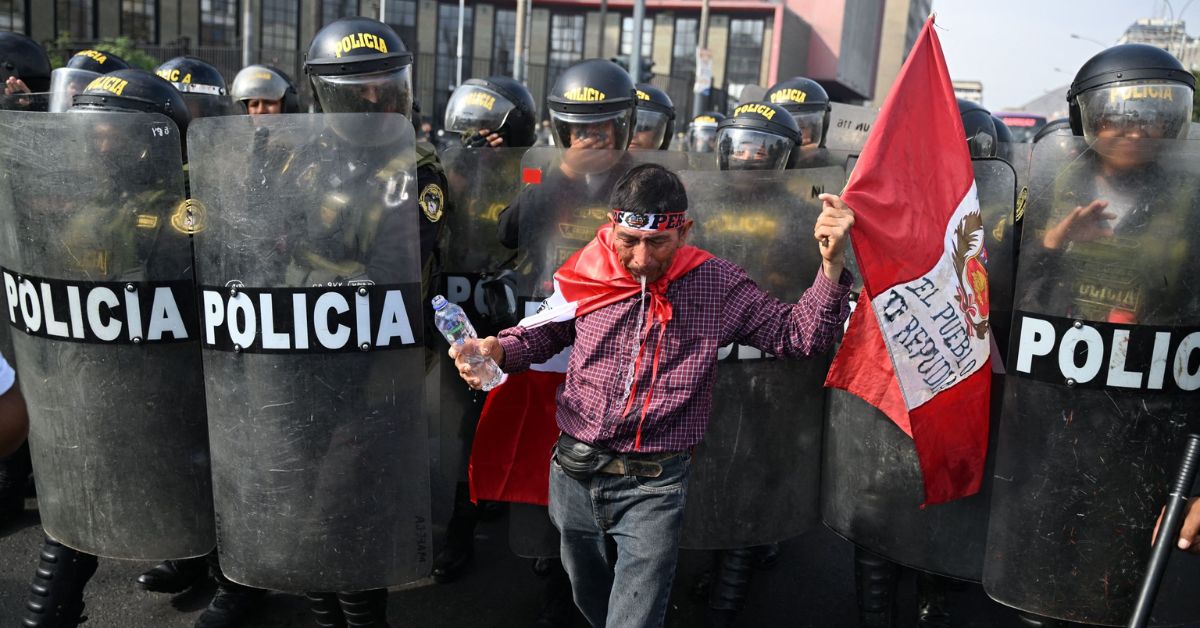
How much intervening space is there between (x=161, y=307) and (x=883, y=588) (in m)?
2.77

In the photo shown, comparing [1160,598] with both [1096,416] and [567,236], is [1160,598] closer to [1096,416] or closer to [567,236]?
[1096,416]

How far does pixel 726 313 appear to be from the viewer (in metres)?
2.83

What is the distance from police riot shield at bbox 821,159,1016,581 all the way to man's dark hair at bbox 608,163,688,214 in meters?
1.14

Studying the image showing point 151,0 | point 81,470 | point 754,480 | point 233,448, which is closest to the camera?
point 233,448

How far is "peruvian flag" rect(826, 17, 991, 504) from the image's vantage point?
2867 mm

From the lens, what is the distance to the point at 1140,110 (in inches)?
120

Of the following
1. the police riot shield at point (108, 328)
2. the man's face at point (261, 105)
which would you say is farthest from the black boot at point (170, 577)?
the man's face at point (261, 105)

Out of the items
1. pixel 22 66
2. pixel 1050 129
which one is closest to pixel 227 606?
pixel 22 66

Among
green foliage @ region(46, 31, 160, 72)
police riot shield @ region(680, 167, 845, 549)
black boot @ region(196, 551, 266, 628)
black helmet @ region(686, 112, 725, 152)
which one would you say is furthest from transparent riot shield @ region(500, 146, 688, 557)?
green foliage @ region(46, 31, 160, 72)

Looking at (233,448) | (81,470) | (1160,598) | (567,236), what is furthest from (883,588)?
(81,470)

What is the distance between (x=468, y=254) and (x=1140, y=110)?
2672mm

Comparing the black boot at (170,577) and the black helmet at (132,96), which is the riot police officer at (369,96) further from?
the black boot at (170,577)

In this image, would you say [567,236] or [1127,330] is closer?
[1127,330]

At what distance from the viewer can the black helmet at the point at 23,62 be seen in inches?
224
